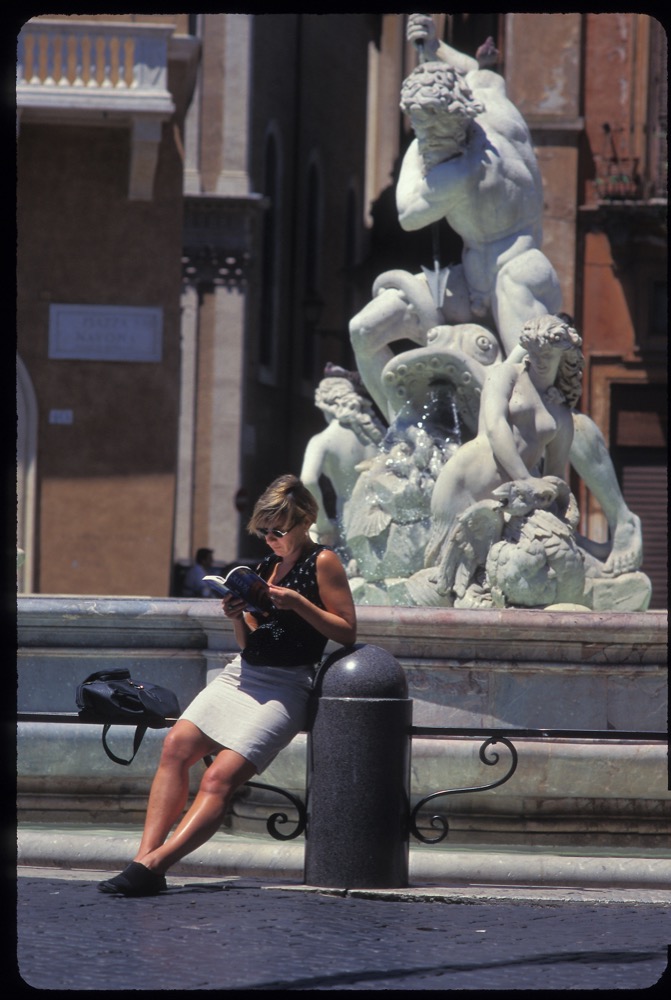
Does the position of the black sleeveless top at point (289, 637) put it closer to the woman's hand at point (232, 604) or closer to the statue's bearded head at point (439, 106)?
the woman's hand at point (232, 604)

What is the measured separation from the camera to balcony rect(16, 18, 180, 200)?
21.5 metres

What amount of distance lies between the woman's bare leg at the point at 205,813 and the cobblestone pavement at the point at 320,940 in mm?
129

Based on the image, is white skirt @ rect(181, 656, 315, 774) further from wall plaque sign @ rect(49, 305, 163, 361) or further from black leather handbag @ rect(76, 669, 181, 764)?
wall plaque sign @ rect(49, 305, 163, 361)

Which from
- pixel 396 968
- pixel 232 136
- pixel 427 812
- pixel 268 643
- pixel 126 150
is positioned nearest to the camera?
pixel 396 968

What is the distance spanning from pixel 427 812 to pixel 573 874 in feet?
3.14

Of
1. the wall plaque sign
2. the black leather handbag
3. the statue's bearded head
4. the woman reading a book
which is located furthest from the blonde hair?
the wall plaque sign


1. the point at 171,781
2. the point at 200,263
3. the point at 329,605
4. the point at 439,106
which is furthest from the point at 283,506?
the point at 200,263

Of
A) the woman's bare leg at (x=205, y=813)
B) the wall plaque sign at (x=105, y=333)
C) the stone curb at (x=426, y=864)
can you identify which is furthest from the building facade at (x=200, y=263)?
the woman's bare leg at (x=205, y=813)

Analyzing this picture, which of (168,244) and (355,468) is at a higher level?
(168,244)

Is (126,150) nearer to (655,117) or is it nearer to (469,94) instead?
(655,117)

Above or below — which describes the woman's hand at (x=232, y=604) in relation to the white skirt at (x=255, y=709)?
above

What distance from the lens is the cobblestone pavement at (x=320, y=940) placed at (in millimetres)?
4840

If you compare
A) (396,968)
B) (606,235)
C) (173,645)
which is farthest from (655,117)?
(396,968)

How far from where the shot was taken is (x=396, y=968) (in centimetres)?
499
